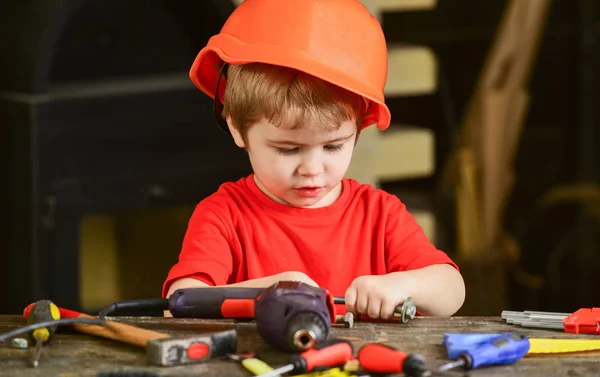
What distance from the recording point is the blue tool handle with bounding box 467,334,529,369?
0.97m

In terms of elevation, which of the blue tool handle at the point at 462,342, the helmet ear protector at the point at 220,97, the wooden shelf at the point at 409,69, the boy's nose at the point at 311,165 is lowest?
the blue tool handle at the point at 462,342

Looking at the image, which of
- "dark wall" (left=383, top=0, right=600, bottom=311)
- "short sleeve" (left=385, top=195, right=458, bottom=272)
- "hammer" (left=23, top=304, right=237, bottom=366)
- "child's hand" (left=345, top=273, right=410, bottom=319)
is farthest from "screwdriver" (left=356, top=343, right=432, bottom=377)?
"dark wall" (left=383, top=0, right=600, bottom=311)

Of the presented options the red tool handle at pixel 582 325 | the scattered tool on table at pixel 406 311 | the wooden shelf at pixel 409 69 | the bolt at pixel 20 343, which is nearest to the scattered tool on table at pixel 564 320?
the red tool handle at pixel 582 325

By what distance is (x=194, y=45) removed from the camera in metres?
2.70

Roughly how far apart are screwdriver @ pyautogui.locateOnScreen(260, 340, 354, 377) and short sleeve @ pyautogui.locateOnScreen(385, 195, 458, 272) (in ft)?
1.53

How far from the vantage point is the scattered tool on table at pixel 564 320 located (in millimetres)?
1120

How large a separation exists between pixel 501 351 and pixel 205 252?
548mm

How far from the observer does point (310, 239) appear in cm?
147

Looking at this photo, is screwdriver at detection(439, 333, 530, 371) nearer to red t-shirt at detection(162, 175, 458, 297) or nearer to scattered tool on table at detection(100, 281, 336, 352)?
scattered tool on table at detection(100, 281, 336, 352)

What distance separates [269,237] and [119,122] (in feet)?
3.90

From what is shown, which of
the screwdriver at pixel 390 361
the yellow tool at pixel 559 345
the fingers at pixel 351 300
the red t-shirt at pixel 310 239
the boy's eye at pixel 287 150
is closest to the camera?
the screwdriver at pixel 390 361

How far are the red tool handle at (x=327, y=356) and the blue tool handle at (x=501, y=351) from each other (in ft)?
0.41

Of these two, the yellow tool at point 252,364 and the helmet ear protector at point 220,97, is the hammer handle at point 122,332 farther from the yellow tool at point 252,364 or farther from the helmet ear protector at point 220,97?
the helmet ear protector at point 220,97

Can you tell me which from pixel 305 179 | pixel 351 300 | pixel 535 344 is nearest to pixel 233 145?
pixel 305 179
